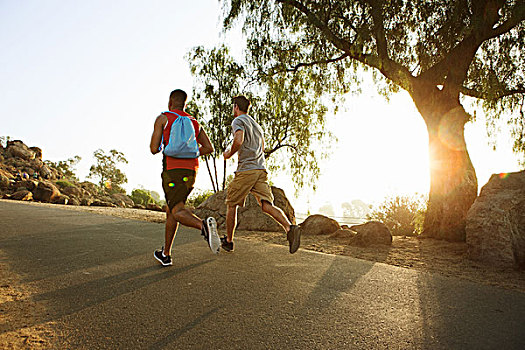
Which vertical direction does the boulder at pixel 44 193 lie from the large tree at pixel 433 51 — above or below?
below

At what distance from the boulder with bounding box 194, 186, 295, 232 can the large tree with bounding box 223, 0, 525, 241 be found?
333 centimetres

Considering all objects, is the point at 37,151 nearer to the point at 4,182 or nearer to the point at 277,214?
the point at 4,182

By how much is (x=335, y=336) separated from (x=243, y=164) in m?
2.90

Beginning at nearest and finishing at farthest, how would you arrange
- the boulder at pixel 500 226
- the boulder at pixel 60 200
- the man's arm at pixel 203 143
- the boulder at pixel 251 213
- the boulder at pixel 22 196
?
the man's arm at pixel 203 143
the boulder at pixel 500 226
the boulder at pixel 251 213
the boulder at pixel 22 196
the boulder at pixel 60 200

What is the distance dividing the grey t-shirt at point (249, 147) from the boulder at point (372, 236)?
8.90 ft

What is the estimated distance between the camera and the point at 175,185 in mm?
3838

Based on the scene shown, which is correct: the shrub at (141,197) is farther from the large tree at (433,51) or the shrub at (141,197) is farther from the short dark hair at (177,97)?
the short dark hair at (177,97)

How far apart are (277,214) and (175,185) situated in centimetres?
148

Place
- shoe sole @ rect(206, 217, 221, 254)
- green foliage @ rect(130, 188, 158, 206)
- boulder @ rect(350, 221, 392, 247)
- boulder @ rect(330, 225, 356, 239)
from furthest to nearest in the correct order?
1. green foliage @ rect(130, 188, 158, 206)
2. boulder @ rect(330, 225, 356, 239)
3. boulder @ rect(350, 221, 392, 247)
4. shoe sole @ rect(206, 217, 221, 254)

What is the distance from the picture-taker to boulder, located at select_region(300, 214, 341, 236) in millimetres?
7984

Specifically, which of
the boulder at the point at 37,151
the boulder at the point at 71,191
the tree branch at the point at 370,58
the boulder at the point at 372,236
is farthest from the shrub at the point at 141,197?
the boulder at the point at 372,236

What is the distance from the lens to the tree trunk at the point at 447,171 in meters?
6.96

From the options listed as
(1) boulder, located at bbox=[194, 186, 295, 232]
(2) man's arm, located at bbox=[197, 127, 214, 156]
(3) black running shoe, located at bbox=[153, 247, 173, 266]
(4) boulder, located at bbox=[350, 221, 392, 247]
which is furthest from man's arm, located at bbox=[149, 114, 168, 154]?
(1) boulder, located at bbox=[194, 186, 295, 232]

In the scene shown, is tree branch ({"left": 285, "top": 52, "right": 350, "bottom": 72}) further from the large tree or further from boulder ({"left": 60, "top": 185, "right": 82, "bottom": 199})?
boulder ({"left": 60, "top": 185, "right": 82, "bottom": 199})
